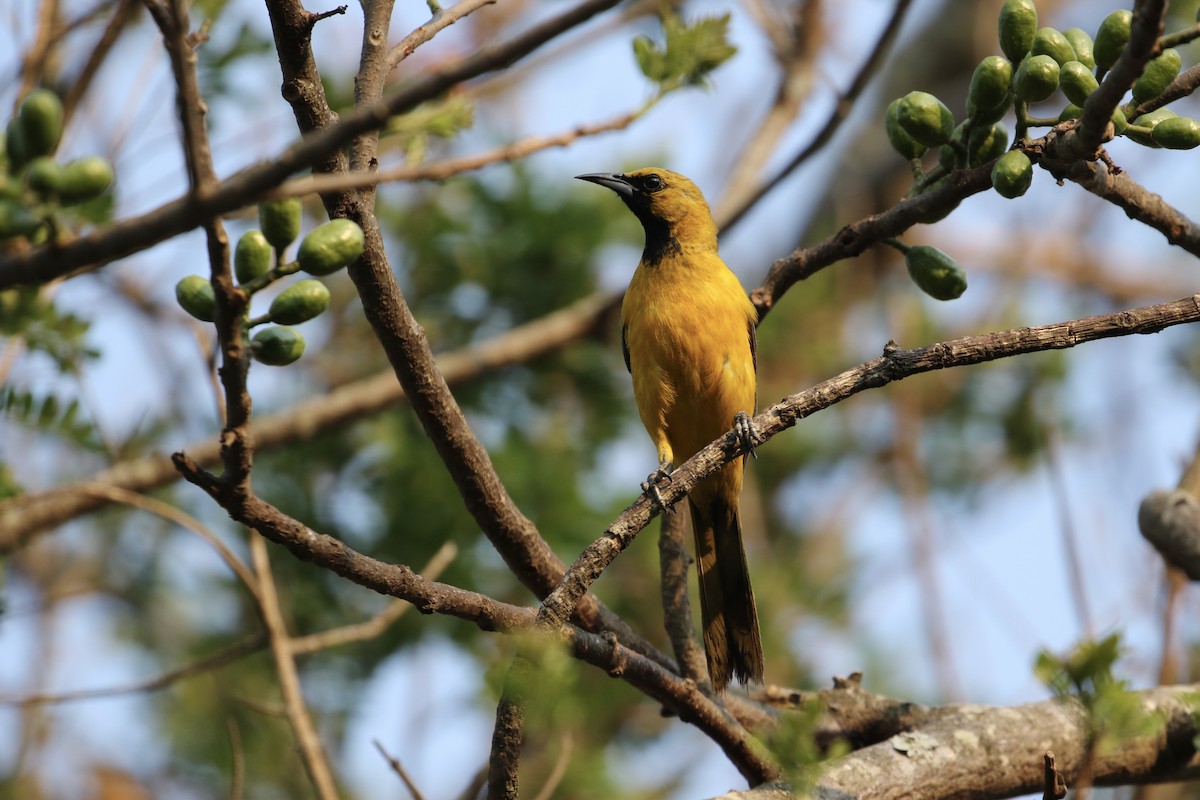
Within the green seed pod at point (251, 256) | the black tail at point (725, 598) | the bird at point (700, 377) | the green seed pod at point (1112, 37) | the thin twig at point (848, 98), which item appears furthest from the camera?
the bird at point (700, 377)

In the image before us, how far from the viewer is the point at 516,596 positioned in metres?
5.82

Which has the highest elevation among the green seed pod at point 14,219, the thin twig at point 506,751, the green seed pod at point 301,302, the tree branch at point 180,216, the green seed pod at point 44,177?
the green seed pod at point 301,302

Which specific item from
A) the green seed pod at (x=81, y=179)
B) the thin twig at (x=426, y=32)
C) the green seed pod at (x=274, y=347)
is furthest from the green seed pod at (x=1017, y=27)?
the green seed pod at (x=81, y=179)

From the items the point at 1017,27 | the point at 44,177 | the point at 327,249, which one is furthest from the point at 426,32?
the point at 44,177

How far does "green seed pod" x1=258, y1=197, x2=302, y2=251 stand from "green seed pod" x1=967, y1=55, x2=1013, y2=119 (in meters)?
1.56

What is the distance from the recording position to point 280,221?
1822mm

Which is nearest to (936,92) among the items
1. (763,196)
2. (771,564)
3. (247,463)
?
(771,564)

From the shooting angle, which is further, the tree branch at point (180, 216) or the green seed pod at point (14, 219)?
the green seed pod at point (14, 219)

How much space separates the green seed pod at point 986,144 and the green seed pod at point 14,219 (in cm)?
215

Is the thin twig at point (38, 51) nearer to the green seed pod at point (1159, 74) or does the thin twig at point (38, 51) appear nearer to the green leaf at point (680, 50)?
the green leaf at point (680, 50)

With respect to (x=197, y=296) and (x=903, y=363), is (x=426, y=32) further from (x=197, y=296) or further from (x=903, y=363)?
(x=903, y=363)

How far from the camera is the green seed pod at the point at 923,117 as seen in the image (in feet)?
8.91

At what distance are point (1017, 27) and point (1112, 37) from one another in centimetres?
23

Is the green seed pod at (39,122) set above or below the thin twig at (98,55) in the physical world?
below
